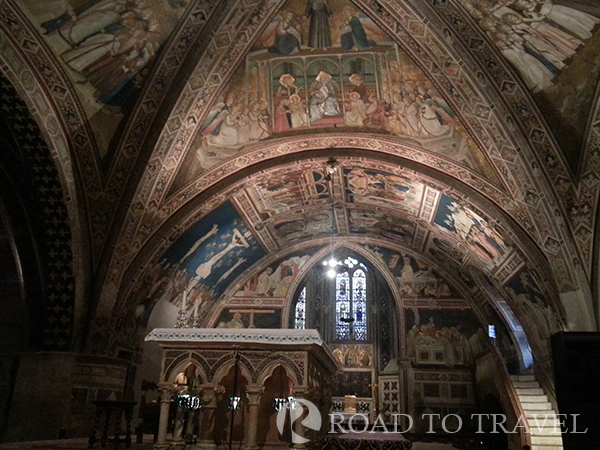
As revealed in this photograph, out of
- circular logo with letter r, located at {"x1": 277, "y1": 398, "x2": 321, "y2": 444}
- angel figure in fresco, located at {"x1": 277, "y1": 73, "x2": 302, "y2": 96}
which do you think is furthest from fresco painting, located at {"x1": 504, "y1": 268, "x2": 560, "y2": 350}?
circular logo with letter r, located at {"x1": 277, "y1": 398, "x2": 321, "y2": 444}

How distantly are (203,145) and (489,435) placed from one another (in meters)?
13.2

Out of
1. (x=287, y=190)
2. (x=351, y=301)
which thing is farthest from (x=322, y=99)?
(x=351, y=301)

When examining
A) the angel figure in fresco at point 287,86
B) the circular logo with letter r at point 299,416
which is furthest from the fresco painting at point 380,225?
the circular logo with letter r at point 299,416

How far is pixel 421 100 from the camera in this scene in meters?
11.0

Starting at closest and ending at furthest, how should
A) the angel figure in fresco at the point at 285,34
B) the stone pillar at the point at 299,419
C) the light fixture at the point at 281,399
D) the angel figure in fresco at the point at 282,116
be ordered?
the stone pillar at the point at 299,419, the light fixture at the point at 281,399, the angel figure in fresco at the point at 285,34, the angel figure in fresco at the point at 282,116

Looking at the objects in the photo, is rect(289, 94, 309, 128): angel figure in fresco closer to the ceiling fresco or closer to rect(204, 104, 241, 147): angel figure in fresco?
rect(204, 104, 241, 147): angel figure in fresco

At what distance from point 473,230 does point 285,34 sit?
708cm

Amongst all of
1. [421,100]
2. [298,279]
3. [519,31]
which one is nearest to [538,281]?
[421,100]

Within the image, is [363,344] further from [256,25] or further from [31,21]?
[31,21]

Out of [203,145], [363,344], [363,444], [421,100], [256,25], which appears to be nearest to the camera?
[363,444]

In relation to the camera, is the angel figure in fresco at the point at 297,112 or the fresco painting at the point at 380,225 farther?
the fresco painting at the point at 380,225

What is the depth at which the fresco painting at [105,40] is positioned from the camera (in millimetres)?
8812

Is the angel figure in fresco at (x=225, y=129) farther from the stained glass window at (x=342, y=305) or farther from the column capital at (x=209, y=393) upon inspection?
the stained glass window at (x=342, y=305)

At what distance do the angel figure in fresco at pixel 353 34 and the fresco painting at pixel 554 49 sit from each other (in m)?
2.09
